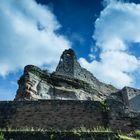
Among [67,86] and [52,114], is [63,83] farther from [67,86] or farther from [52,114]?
[52,114]

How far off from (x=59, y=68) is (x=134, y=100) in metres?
7.45

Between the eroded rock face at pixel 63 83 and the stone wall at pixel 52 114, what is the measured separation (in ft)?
12.1

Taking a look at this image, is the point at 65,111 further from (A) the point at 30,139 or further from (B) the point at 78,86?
(B) the point at 78,86

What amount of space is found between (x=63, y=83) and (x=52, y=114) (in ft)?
24.4

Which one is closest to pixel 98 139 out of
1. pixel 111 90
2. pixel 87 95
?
pixel 87 95

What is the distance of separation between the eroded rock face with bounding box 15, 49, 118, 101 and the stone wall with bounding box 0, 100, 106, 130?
12.1 feet

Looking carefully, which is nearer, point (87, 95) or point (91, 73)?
point (87, 95)

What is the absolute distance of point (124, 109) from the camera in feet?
46.3

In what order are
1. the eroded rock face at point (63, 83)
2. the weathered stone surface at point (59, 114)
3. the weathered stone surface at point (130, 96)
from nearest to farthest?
the weathered stone surface at point (59, 114) → the eroded rock face at point (63, 83) → the weathered stone surface at point (130, 96)

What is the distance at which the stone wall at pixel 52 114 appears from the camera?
14.0 metres

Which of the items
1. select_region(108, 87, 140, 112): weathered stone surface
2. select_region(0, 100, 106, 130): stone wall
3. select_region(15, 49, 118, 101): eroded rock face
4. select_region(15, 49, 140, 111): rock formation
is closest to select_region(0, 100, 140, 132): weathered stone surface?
select_region(0, 100, 106, 130): stone wall

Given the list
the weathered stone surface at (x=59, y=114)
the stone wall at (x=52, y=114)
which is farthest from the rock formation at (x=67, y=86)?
the stone wall at (x=52, y=114)

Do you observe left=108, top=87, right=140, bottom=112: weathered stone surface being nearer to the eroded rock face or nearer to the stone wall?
the eroded rock face

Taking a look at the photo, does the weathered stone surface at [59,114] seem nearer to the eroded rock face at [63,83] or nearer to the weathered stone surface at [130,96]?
the eroded rock face at [63,83]
